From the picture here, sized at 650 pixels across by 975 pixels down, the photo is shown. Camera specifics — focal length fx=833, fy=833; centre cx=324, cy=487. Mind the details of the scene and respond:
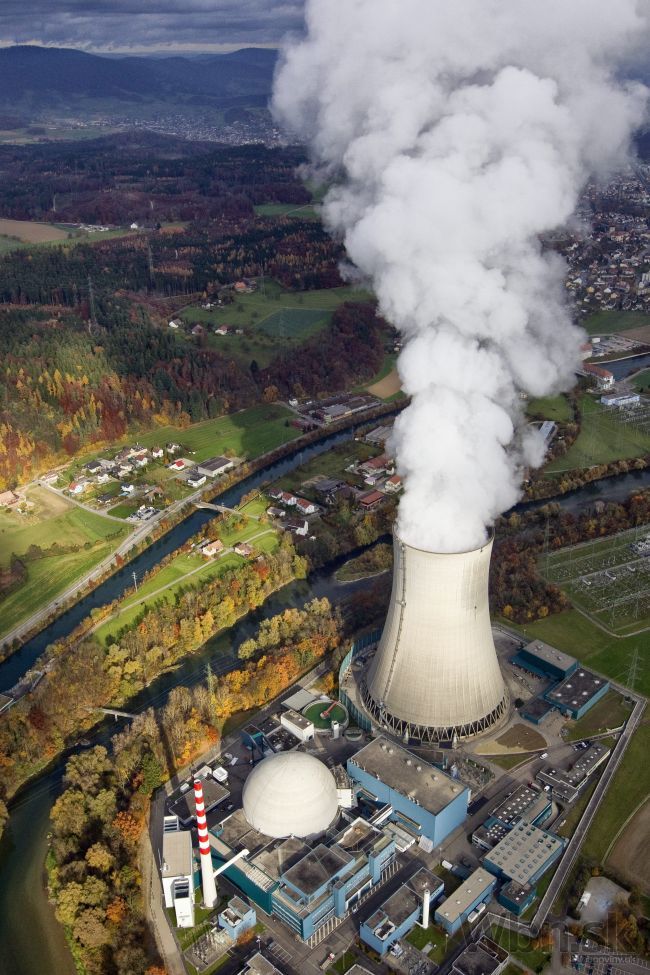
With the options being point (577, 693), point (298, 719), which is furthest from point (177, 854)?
point (577, 693)

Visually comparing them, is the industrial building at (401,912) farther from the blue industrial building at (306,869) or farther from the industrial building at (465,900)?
the blue industrial building at (306,869)

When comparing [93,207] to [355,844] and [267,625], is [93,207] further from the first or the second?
[355,844]

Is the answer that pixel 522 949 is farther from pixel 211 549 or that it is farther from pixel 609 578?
pixel 211 549

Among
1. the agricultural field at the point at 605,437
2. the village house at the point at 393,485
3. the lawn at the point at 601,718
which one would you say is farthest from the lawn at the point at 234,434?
the lawn at the point at 601,718

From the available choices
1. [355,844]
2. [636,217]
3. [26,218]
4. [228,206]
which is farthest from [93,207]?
[355,844]

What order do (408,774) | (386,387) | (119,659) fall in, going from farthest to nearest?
(386,387) → (119,659) → (408,774)

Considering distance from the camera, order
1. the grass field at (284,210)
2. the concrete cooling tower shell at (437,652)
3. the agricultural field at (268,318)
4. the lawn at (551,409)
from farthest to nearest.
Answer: the grass field at (284,210)
the agricultural field at (268,318)
the lawn at (551,409)
the concrete cooling tower shell at (437,652)

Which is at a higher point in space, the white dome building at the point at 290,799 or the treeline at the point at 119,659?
the white dome building at the point at 290,799
